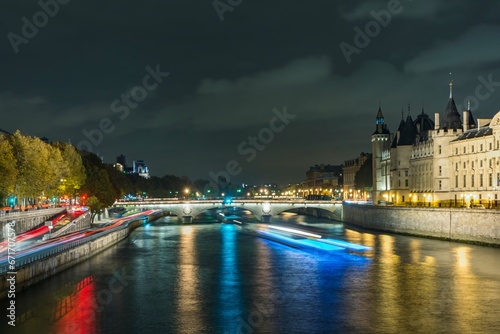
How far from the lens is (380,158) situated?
117 meters

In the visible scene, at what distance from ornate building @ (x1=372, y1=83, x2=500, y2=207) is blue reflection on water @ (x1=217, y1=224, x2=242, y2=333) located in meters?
30.8

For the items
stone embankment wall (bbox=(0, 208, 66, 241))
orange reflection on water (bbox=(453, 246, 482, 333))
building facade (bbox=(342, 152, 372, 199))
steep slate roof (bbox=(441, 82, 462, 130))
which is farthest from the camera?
building facade (bbox=(342, 152, 372, 199))

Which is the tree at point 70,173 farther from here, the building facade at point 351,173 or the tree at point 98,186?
the building facade at point 351,173

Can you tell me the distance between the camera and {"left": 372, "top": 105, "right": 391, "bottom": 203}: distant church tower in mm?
112875

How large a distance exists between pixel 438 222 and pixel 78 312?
47.7m

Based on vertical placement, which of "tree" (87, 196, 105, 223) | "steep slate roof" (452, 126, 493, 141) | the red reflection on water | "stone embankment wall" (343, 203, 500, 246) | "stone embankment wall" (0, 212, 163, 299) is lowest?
the red reflection on water

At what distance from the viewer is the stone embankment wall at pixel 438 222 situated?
59531 millimetres

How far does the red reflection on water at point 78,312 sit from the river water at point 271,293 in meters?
0.05

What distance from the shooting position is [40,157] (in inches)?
2776

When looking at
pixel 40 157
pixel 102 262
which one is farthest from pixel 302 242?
pixel 40 157

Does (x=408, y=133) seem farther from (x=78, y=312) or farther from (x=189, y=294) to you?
(x=78, y=312)

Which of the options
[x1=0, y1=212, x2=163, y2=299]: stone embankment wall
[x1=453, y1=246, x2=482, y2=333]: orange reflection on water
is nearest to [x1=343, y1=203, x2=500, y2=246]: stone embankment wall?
[x1=453, y1=246, x2=482, y2=333]: orange reflection on water

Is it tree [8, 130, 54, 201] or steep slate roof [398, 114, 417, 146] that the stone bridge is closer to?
steep slate roof [398, 114, 417, 146]

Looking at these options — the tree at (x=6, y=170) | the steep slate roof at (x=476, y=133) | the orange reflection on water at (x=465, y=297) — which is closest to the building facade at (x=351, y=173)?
the steep slate roof at (x=476, y=133)
